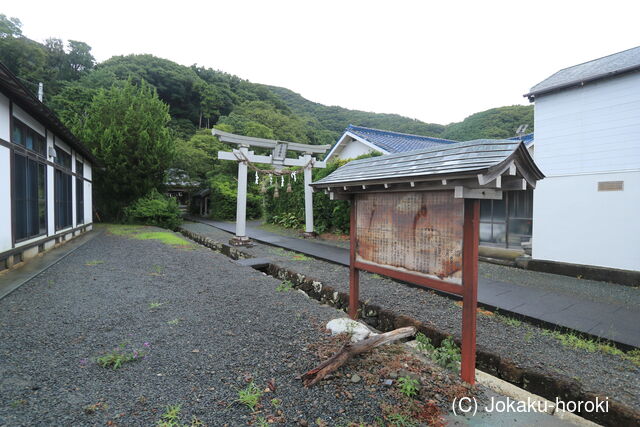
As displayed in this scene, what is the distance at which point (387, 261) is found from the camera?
3.71 m

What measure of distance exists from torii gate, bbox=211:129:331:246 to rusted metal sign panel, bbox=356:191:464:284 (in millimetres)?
7070

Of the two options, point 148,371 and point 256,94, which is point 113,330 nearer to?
point 148,371

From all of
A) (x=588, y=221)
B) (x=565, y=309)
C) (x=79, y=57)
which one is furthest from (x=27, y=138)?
(x=79, y=57)

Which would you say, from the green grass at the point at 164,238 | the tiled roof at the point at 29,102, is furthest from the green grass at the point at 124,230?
the tiled roof at the point at 29,102

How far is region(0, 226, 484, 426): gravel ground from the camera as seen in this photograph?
2.20 metres

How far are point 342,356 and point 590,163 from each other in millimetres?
7426

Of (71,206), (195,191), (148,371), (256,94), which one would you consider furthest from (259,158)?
(256,94)

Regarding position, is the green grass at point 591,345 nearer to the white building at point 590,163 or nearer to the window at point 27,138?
the white building at point 590,163

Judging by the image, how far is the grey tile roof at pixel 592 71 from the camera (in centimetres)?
621

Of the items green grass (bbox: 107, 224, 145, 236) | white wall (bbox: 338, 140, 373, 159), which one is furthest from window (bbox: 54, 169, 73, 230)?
white wall (bbox: 338, 140, 373, 159)

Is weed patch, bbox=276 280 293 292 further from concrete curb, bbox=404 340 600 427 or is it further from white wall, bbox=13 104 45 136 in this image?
white wall, bbox=13 104 45 136

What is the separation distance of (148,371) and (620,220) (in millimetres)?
8671

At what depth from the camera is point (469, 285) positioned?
110 inches

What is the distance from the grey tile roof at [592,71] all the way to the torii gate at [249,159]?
735cm
